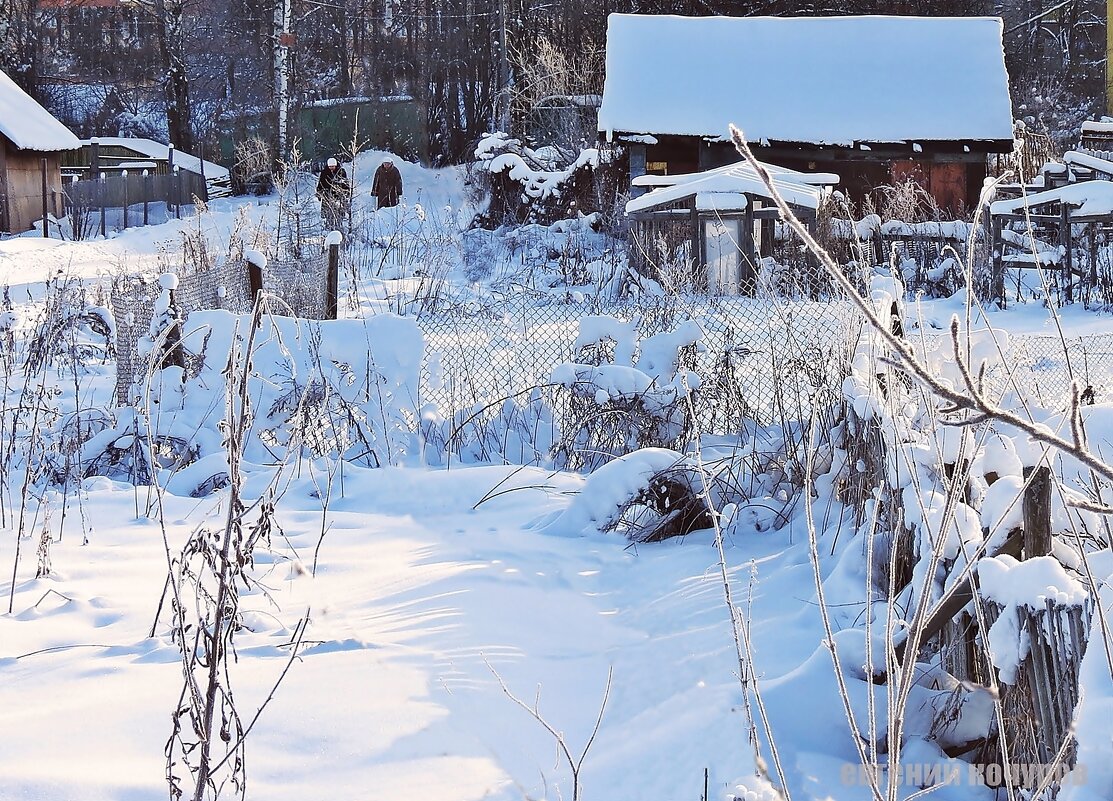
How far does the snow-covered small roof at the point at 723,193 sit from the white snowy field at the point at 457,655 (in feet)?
28.8

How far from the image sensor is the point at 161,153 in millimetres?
37562

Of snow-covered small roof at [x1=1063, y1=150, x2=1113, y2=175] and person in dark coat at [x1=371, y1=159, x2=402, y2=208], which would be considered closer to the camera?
snow-covered small roof at [x1=1063, y1=150, x2=1113, y2=175]

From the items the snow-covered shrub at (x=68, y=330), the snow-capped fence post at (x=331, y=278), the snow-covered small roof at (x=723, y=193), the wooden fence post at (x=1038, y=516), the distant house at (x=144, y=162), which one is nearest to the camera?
the wooden fence post at (x=1038, y=516)

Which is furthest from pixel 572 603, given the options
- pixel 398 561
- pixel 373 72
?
pixel 373 72

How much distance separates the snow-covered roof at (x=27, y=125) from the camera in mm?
23969

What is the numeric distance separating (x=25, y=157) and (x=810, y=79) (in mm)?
16723

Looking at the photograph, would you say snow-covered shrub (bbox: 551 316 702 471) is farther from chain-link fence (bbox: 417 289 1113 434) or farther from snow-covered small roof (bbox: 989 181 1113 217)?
snow-covered small roof (bbox: 989 181 1113 217)

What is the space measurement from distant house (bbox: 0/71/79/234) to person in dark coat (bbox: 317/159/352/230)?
5.95 metres

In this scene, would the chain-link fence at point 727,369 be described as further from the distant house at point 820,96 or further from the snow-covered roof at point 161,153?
the snow-covered roof at point 161,153

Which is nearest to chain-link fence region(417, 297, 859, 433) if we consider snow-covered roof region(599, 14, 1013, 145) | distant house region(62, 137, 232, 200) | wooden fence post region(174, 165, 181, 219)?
snow-covered roof region(599, 14, 1013, 145)

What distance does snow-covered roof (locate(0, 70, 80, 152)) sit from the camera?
23969 mm

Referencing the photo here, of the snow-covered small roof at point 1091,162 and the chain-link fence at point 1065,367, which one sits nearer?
the chain-link fence at point 1065,367

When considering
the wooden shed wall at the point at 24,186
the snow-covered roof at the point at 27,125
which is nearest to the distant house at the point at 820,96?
the snow-covered roof at the point at 27,125

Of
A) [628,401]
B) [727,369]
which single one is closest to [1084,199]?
[727,369]
